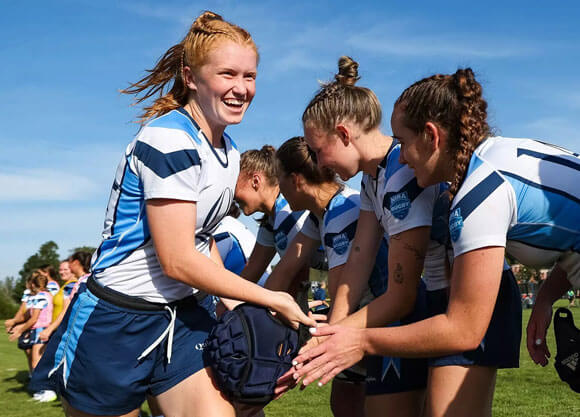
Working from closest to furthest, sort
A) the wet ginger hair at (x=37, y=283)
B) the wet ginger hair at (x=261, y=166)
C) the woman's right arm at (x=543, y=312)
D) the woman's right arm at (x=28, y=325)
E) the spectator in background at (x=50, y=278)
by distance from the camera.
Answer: the woman's right arm at (x=543, y=312) → the wet ginger hair at (x=261, y=166) → the woman's right arm at (x=28, y=325) → the wet ginger hair at (x=37, y=283) → the spectator in background at (x=50, y=278)

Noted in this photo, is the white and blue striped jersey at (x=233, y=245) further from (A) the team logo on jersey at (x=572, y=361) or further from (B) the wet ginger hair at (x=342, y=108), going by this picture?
(A) the team logo on jersey at (x=572, y=361)

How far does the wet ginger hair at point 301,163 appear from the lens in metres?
4.04

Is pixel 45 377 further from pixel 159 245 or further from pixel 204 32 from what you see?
pixel 204 32

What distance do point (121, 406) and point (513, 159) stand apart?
1.98 m

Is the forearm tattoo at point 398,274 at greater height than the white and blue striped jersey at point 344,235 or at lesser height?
lesser

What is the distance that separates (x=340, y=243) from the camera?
367 centimetres

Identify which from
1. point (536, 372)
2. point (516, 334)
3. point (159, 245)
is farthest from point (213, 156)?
point (536, 372)

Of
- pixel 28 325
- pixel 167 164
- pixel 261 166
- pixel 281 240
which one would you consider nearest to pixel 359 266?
pixel 167 164

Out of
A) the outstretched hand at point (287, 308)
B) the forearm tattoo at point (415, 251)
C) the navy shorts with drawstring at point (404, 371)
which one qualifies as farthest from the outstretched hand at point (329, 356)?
the navy shorts with drawstring at point (404, 371)

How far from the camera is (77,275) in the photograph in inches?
421

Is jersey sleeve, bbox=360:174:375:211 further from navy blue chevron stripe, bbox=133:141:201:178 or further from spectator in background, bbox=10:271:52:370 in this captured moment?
spectator in background, bbox=10:271:52:370

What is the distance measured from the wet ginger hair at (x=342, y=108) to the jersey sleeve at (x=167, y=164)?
86cm

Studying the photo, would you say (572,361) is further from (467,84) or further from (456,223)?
(467,84)

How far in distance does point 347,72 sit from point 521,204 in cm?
146
